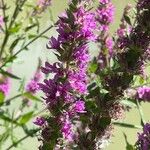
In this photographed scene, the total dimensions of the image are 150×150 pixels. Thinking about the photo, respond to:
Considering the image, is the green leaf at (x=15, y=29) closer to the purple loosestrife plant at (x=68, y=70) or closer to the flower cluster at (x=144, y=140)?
the purple loosestrife plant at (x=68, y=70)

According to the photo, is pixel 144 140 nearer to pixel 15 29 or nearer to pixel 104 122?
pixel 104 122

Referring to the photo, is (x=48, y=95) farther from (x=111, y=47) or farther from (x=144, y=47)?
(x=111, y=47)

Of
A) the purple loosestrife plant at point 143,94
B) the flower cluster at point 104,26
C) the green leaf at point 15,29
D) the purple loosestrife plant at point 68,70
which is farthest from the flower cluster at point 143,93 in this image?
the purple loosestrife plant at point 68,70

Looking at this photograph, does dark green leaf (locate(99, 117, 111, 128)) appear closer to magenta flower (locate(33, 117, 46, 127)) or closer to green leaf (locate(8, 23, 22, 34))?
magenta flower (locate(33, 117, 46, 127))

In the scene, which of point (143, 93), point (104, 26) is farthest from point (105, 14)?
point (143, 93)

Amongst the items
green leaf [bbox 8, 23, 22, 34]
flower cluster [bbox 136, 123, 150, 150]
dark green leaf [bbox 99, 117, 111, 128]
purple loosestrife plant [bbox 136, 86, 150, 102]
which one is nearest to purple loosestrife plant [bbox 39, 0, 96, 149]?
dark green leaf [bbox 99, 117, 111, 128]

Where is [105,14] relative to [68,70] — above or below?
above
